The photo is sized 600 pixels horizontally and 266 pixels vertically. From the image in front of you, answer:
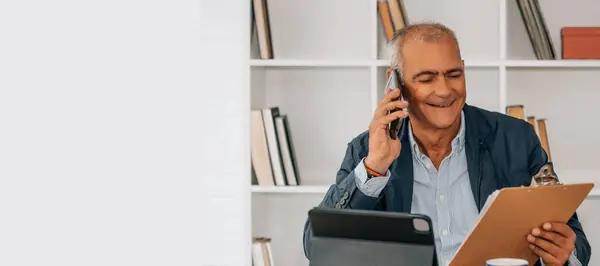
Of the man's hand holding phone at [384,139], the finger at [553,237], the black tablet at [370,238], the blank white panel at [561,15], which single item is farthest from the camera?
the blank white panel at [561,15]

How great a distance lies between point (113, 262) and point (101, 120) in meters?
0.50

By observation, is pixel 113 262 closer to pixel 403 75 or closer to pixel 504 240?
pixel 403 75

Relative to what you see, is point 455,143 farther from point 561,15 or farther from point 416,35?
point 561,15

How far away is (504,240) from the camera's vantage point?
5.78 ft

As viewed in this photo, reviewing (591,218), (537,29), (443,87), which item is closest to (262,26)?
(537,29)

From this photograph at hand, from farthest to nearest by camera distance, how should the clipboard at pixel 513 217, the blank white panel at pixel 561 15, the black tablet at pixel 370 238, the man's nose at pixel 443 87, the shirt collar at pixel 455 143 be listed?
1. the blank white panel at pixel 561 15
2. the shirt collar at pixel 455 143
3. the man's nose at pixel 443 87
4. the clipboard at pixel 513 217
5. the black tablet at pixel 370 238

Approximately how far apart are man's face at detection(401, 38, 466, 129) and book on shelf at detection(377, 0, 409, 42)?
0.84 meters

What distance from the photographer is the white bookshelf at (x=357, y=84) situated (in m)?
3.18

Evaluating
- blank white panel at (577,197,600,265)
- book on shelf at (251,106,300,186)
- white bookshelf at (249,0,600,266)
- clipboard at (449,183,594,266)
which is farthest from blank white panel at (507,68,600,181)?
clipboard at (449,183,594,266)

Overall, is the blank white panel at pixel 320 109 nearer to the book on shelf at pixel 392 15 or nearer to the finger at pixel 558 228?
the book on shelf at pixel 392 15

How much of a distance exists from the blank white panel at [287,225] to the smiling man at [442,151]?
1069mm

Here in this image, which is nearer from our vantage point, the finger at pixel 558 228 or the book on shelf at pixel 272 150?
the finger at pixel 558 228

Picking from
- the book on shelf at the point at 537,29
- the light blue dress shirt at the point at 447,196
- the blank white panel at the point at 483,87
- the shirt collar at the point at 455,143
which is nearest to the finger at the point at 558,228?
the light blue dress shirt at the point at 447,196

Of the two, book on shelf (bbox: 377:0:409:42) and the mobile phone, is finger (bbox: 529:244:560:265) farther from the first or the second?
book on shelf (bbox: 377:0:409:42)
